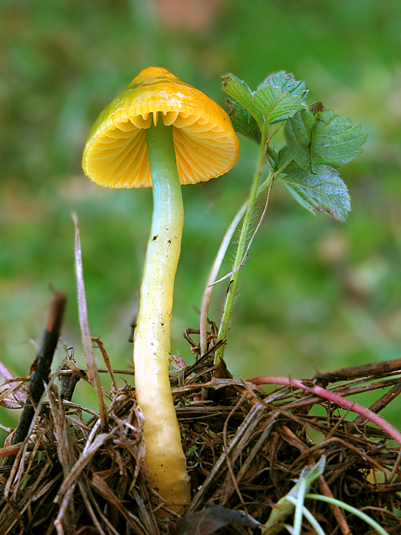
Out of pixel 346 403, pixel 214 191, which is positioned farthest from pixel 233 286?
pixel 214 191

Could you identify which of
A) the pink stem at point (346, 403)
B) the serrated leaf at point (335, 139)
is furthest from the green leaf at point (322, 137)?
the pink stem at point (346, 403)

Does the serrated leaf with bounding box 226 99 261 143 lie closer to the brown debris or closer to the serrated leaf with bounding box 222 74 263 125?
the serrated leaf with bounding box 222 74 263 125

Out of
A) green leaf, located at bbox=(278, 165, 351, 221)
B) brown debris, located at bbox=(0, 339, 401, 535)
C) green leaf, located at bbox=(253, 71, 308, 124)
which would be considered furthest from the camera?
green leaf, located at bbox=(278, 165, 351, 221)

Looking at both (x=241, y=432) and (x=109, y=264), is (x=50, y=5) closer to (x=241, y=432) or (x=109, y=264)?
(x=109, y=264)

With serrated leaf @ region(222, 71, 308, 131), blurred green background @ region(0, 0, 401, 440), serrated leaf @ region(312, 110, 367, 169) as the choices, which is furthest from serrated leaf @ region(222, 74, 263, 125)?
blurred green background @ region(0, 0, 401, 440)

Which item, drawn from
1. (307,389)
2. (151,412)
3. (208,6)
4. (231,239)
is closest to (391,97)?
(208,6)

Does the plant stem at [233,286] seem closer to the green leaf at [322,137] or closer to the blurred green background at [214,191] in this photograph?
the green leaf at [322,137]

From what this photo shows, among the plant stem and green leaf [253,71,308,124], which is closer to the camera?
green leaf [253,71,308,124]
